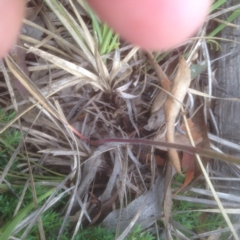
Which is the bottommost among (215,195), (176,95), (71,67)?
(215,195)

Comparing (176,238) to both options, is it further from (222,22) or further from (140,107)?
(222,22)

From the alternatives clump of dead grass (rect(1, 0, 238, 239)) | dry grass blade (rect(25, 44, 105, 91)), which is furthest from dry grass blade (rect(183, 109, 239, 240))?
dry grass blade (rect(25, 44, 105, 91))

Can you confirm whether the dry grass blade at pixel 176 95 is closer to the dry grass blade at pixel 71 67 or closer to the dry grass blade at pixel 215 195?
the dry grass blade at pixel 215 195

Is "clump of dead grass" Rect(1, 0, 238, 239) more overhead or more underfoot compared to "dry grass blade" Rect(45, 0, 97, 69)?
more underfoot

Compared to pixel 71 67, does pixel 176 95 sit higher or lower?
lower

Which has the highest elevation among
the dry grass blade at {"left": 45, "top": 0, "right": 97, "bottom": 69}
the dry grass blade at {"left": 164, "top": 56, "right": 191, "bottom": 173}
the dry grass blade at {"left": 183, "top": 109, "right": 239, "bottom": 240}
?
the dry grass blade at {"left": 45, "top": 0, "right": 97, "bottom": 69}

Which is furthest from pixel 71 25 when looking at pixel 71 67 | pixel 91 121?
pixel 91 121

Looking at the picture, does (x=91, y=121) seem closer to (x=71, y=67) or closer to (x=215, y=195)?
(x=71, y=67)

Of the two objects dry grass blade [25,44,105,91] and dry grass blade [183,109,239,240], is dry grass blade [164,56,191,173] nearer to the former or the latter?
dry grass blade [183,109,239,240]

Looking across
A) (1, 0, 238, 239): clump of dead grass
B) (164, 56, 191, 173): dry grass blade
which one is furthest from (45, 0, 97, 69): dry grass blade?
(164, 56, 191, 173): dry grass blade

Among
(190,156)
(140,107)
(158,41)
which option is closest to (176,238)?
(190,156)

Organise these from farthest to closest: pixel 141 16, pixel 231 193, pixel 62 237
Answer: pixel 231 193, pixel 62 237, pixel 141 16
